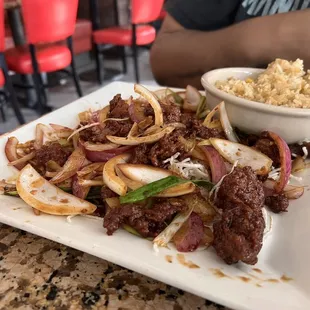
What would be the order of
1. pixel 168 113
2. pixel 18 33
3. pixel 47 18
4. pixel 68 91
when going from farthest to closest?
1. pixel 68 91
2. pixel 18 33
3. pixel 47 18
4. pixel 168 113

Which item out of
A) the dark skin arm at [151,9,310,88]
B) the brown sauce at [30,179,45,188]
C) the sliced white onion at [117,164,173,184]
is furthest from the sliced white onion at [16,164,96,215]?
the dark skin arm at [151,9,310,88]

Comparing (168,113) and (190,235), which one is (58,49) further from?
(190,235)

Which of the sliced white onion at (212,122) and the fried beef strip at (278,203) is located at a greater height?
the sliced white onion at (212,122)

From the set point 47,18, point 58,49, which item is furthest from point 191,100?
point 58,49

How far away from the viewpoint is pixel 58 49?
3334 mm

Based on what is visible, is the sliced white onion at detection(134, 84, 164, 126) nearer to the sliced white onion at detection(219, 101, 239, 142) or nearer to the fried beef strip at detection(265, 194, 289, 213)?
the sliced white onion at detection(219, 101, 239, 142)

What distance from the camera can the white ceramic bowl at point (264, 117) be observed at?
3.29ft

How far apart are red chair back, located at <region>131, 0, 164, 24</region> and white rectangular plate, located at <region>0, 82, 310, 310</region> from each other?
3476 mm

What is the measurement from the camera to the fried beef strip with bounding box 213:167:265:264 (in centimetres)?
67

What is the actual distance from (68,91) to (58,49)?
4.39ft

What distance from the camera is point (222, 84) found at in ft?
3.98

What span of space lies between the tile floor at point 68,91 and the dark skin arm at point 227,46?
211 centimetres

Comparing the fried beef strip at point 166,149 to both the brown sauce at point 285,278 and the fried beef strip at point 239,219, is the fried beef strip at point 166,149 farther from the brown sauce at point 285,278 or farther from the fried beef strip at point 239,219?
Result: the brown sauce at point 285,278

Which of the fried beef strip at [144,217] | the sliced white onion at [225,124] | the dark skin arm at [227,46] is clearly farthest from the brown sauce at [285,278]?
the dark skin arm at [227,46]
